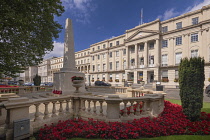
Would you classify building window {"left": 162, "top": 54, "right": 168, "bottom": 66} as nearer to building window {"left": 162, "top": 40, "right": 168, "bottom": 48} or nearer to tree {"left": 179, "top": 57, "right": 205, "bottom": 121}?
building window {"left": 162, "top": 40, "right": 168, "bottom": 48}

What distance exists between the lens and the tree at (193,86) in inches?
198

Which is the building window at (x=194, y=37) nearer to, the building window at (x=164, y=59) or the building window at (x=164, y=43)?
the building window at (x=164, y=43)

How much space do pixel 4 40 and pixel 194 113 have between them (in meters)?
13.4

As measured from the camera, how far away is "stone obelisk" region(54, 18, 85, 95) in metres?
11.2

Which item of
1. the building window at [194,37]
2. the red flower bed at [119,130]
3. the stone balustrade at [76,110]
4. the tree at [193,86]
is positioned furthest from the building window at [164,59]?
the red flower bed at [119,130]

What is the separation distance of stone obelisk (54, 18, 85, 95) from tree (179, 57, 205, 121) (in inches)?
361

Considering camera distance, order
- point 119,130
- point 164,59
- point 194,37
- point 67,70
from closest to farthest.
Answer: point 119,130
point 67,70
point 194,37
point 164,59

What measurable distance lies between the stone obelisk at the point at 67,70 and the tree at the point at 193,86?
30.1ft

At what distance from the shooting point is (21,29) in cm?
798

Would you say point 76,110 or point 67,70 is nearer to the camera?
point 76,110

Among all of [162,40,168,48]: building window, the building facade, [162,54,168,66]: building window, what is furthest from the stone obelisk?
[162,40,168,48]: building window

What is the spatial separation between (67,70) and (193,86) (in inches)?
409

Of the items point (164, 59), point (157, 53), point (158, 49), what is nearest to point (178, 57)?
point (164, 59)

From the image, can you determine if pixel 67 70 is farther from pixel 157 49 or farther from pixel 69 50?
A: pixel 157 49
